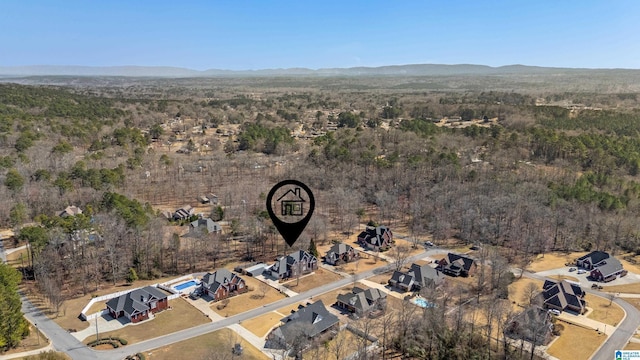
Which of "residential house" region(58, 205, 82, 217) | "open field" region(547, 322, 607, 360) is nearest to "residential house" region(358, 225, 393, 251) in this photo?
"open field" region(547, 322, 607, 360)

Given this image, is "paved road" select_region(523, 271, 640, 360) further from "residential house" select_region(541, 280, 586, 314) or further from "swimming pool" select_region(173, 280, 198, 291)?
"swimming pool" select_region(173, 280, 198, 291)

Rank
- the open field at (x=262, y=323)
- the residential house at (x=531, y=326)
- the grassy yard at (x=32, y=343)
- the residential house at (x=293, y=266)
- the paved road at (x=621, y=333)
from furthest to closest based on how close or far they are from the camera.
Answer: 1. the residential house at (x=293, y=266)
2. the open field at (x=262, y=323)
3. the paved road at (x=621, y=333)
4. the residential house at (x=531, y=326)
5. the grassy yard at (x=32, y=343)

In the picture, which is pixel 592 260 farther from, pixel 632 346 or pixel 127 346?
pixel 127 346

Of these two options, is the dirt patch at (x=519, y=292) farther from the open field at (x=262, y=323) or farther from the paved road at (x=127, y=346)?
the open field at (x=262, y=323)

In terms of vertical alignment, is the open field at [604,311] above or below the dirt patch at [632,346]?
below

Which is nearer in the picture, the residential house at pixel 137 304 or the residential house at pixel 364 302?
the residential house at pixel 137 304

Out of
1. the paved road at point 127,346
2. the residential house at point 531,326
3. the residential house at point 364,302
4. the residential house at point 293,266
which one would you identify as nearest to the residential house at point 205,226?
the residential house at point 293,266

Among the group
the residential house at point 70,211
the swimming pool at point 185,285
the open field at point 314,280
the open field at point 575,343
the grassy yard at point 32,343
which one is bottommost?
the open field at point 314,280

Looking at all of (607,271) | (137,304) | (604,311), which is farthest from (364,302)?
(607,271)
